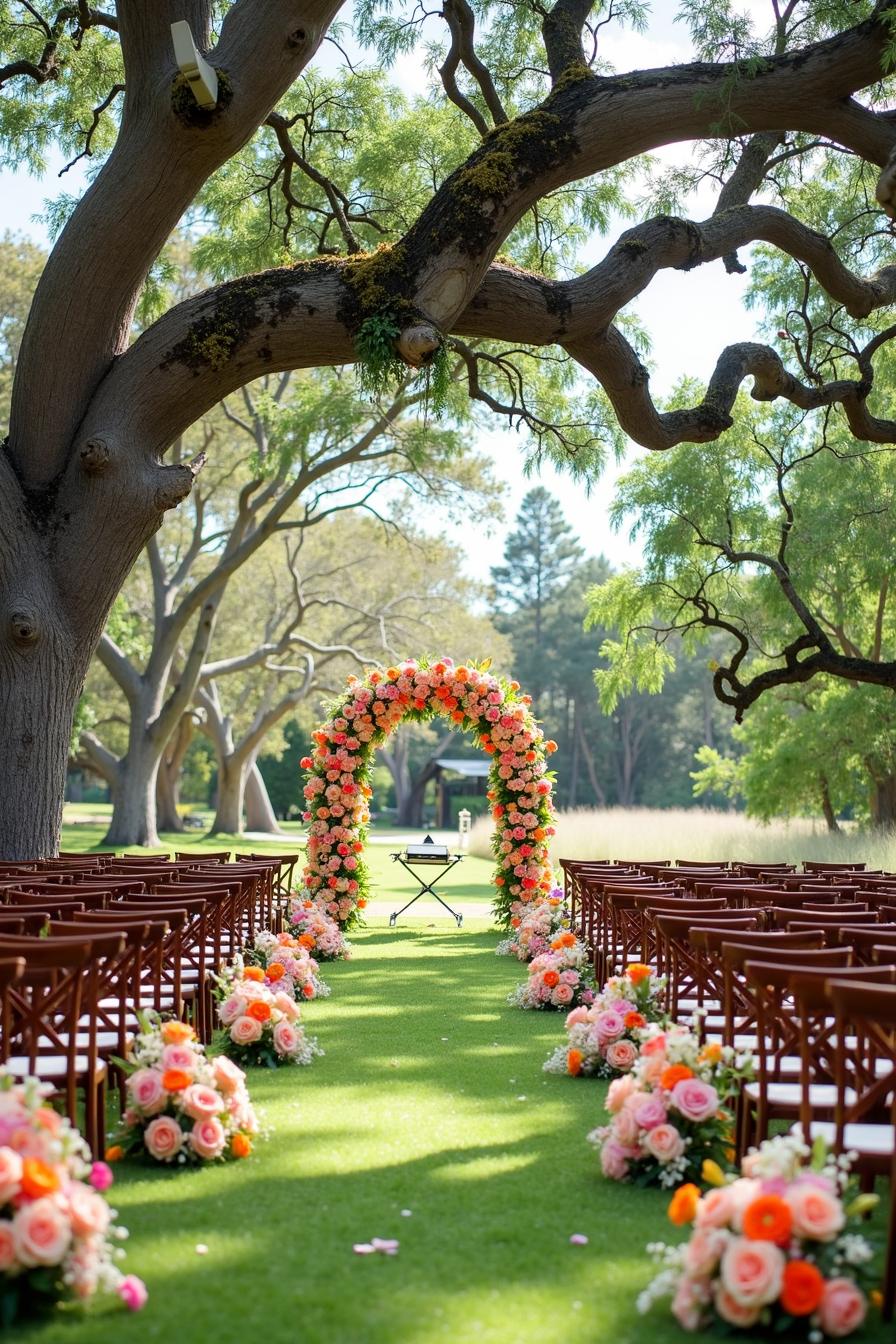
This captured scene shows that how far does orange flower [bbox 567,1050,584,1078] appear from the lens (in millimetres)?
7219

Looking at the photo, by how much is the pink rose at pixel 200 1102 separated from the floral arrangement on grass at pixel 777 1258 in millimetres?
2162

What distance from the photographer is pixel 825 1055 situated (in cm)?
530

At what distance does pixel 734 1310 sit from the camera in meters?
3.54

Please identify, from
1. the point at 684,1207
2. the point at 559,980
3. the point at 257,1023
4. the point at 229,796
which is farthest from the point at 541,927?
the point at 229,796

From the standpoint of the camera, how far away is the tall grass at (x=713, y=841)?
20.2 meters

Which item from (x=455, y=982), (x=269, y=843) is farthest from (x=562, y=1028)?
(x=269, y=843)

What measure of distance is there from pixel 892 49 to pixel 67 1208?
921 cm

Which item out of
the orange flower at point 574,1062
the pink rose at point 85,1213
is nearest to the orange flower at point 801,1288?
the pink rose at point 85,1213

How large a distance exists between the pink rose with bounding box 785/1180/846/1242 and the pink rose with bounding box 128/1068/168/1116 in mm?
2682

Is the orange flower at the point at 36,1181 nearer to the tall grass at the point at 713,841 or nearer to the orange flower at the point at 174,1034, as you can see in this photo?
the orange flower at the point at 174,1034

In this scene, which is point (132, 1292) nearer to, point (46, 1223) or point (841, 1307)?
point (46, 1223)

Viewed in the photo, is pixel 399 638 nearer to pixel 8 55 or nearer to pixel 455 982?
pixel 8 55

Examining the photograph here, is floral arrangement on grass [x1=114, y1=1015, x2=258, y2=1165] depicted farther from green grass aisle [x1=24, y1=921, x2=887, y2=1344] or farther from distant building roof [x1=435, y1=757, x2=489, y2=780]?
distant building roof [x1=435, y1=757, x2=489, y2=780]

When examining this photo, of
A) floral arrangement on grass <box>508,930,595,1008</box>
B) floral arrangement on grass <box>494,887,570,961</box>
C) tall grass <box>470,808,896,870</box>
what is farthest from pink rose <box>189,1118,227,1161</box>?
tall grass <box>470,808,896,870</box>
